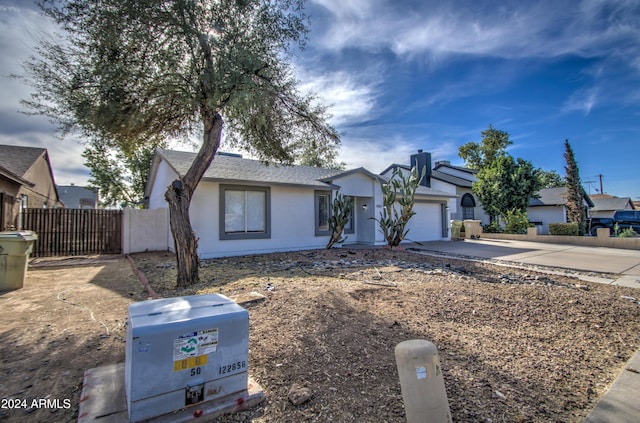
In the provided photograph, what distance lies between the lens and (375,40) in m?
8.48

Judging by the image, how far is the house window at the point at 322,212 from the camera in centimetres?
1269

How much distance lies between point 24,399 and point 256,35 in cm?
730

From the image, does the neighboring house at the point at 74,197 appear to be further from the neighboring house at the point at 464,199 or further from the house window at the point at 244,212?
the neighboring house at the point at 464,199

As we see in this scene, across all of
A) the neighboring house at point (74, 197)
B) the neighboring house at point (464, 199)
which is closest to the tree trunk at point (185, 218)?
the neighboring house at point (464, 199)

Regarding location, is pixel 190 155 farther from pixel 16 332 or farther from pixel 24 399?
pixel 24 399

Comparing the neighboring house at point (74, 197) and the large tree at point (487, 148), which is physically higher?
the large tree at point (487, 148)

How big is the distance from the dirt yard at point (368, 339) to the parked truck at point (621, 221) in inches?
769

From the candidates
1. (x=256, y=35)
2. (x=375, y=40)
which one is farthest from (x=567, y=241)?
(x=256, y=35)

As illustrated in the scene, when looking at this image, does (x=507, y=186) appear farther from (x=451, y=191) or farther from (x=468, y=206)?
(x=468, y=206)

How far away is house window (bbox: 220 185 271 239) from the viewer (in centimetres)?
1046

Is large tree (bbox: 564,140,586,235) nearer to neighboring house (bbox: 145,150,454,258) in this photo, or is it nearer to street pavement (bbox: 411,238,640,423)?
street pavement (bbox: 411,238,640,423)

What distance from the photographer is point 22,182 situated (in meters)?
11.1

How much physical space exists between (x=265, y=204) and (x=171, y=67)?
5.74 m

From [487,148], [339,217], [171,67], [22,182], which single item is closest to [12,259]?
[171,67]
